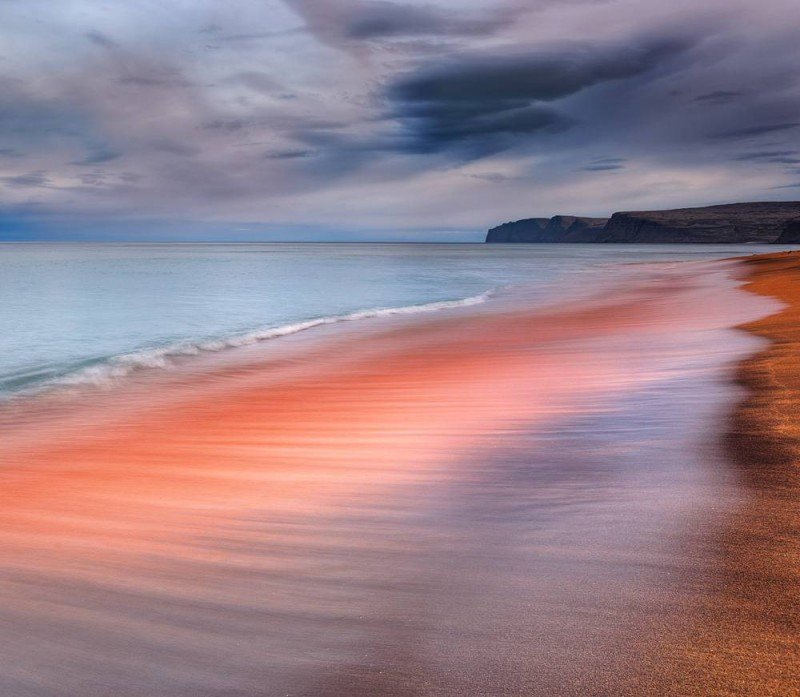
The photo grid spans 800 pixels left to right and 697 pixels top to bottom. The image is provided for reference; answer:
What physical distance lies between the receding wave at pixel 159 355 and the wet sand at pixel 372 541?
7.36 ft

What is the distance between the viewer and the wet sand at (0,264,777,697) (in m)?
2.00

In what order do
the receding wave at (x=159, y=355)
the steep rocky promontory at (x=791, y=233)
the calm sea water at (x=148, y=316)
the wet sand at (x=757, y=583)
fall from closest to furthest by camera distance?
the wet sand at (x=757, y=583) → the receding wave at (x=159, y=355) → the calm sea water at (x=148, y=316) → the steep rocky promontory at (x=791, y=233)

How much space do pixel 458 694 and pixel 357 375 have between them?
A: 6.85 meters

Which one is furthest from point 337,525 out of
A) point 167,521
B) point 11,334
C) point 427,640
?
point 11,334

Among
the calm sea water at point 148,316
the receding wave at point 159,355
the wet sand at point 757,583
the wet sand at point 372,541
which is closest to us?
the wet sand at point 757,583

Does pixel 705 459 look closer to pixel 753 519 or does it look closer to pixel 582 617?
pixel 753 519

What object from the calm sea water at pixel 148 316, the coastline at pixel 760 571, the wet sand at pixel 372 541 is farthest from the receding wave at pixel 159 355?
the coastline at pixel 760 571

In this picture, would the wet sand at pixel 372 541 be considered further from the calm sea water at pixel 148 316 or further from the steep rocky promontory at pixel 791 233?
the steep rocky promontory at pixel 791 233

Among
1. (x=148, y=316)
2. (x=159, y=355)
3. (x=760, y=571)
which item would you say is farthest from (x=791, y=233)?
(x=760, y=571)

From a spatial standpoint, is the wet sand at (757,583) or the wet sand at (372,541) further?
the wet sand at (372,541)

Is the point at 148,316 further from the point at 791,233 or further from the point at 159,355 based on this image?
the point at 791,233

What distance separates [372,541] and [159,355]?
8.82m

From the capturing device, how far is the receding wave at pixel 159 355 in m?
8.85

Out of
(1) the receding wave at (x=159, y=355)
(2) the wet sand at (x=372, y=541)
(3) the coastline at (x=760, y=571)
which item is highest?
(3) the coastline at (x=760, y=571)
